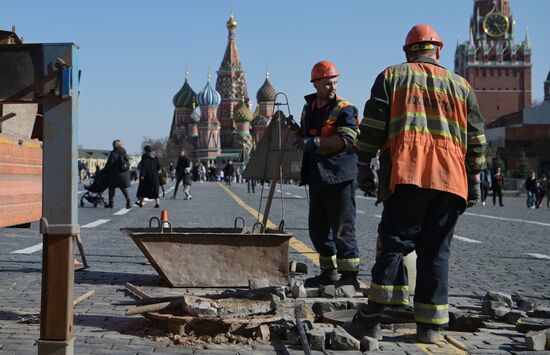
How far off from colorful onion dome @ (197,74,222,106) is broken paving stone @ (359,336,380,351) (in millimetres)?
158441

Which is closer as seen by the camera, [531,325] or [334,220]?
[531,325]

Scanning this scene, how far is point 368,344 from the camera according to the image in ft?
16.8

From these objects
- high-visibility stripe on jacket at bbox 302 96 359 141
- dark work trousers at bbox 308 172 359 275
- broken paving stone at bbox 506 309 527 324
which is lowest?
broken paving stone at bbox 506 309 527 324

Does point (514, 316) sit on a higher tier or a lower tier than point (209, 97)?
lower

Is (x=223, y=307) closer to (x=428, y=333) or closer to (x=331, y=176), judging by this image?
(x=428, y=333)

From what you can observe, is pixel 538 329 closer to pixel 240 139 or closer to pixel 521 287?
pixel 521 287

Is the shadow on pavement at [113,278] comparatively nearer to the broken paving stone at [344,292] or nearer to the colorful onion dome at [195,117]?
the broken paving stone at [344,292]

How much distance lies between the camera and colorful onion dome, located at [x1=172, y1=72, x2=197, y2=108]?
170 m

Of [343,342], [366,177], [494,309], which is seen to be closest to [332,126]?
[366,177]

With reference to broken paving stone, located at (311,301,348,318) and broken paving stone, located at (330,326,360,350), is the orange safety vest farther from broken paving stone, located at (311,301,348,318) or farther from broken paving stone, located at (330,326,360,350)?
broken paving stone, located at (311,301,348,318)

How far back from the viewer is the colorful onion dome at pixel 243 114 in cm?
15738

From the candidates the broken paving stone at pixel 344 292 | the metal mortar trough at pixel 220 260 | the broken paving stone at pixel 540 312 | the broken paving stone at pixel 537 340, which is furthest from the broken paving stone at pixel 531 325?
the metal mortar trough at pixel 220 260

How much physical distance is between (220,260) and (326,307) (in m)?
1.92

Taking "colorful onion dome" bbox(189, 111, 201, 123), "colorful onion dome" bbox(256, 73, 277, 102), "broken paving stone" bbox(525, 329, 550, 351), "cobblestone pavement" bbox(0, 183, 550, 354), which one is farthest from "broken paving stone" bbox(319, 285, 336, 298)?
"colorful onion dome" bbox(189, 111, 201, 123)
